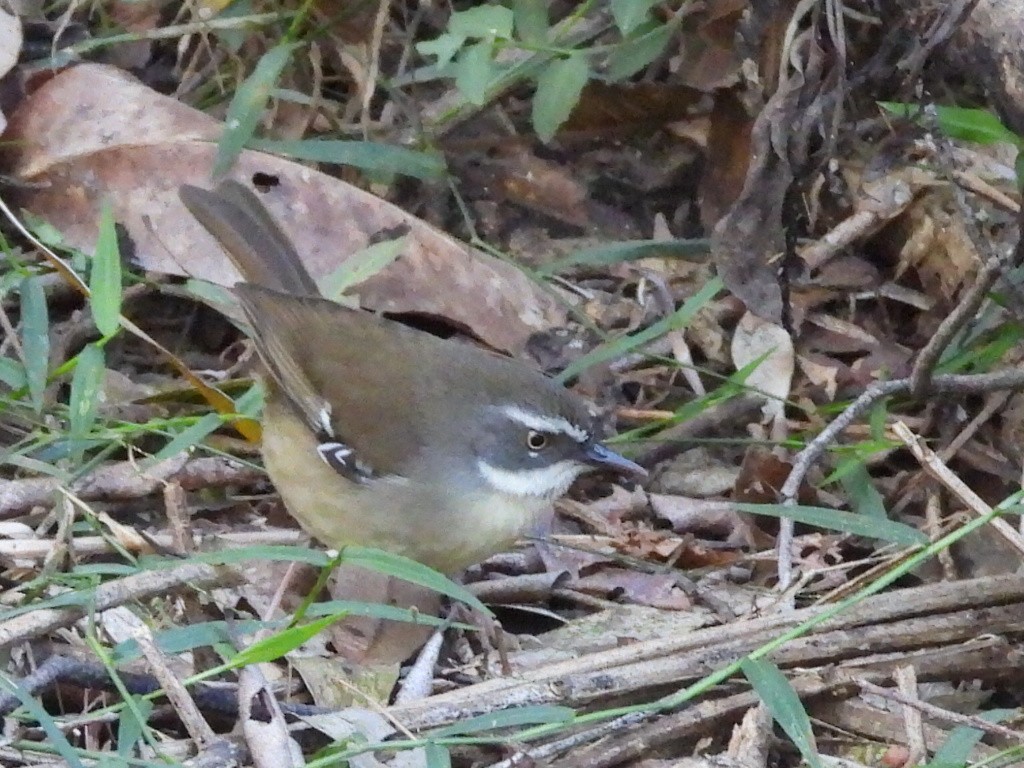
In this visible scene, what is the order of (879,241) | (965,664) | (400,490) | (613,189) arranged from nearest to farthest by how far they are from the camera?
(965,664) < (400,490) < (879,241) < (613,189)

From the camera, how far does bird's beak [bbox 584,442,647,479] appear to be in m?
4.55

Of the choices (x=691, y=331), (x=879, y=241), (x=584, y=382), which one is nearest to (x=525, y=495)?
(x=584, y=382)

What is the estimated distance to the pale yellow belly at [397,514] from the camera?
173 inches

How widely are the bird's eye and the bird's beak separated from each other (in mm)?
131

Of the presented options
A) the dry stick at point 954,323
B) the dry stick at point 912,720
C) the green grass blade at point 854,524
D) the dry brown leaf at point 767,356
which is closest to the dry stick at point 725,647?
the dry stick at point 912,720

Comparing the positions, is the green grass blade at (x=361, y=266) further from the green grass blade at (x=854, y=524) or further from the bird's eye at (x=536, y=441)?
Answer: the green grass blade at (x=854, y=524)

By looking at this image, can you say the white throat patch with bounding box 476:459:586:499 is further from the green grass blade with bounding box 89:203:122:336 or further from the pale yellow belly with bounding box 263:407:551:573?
the green grass blade with bounding box 89:203:122:336

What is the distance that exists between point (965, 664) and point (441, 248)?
258 centimetres

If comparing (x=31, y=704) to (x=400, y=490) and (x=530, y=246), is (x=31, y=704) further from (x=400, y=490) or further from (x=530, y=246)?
(x=530, y=246)

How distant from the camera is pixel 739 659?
345cm

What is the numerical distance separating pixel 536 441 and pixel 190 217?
1730 millimetres

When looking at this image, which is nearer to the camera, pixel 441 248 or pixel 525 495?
pixel 525 495

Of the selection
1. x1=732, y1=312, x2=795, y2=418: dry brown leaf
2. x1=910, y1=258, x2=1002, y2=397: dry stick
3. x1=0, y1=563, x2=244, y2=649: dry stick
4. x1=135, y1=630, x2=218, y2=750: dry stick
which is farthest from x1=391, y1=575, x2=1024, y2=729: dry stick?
x1=732, y1=312, x2=795, y2=418: dry brown leaf

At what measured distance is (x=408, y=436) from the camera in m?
4.60
